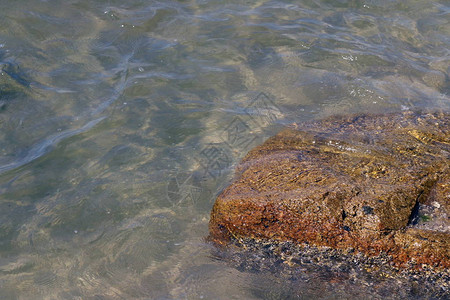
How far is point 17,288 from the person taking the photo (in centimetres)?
358

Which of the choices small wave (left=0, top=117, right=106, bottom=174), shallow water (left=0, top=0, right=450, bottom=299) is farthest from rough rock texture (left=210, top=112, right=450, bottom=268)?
small wave (left=0, top=117, right=106, bottom=174)

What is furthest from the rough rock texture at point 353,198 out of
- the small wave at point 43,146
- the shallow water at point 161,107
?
the small wave at point 43,146

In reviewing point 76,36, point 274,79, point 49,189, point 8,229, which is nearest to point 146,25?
point 76,36

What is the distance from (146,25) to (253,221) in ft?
16.6

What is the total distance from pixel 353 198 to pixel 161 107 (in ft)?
10.3

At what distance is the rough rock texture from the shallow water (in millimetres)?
362

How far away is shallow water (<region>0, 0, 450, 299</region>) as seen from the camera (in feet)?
12.3

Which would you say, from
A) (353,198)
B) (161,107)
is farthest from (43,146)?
(353,198)

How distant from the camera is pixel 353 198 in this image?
339 centimetres

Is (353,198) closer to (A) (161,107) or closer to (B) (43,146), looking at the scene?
(A) (161,107)

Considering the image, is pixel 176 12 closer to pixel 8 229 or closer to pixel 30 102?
pixel 30 102

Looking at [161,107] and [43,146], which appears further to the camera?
[161,107]

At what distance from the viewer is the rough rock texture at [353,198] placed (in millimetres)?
3270

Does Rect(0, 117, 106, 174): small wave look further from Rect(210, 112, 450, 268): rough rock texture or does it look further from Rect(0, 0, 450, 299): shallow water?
Rect(210, 112, 450, 268): rough rock texture
